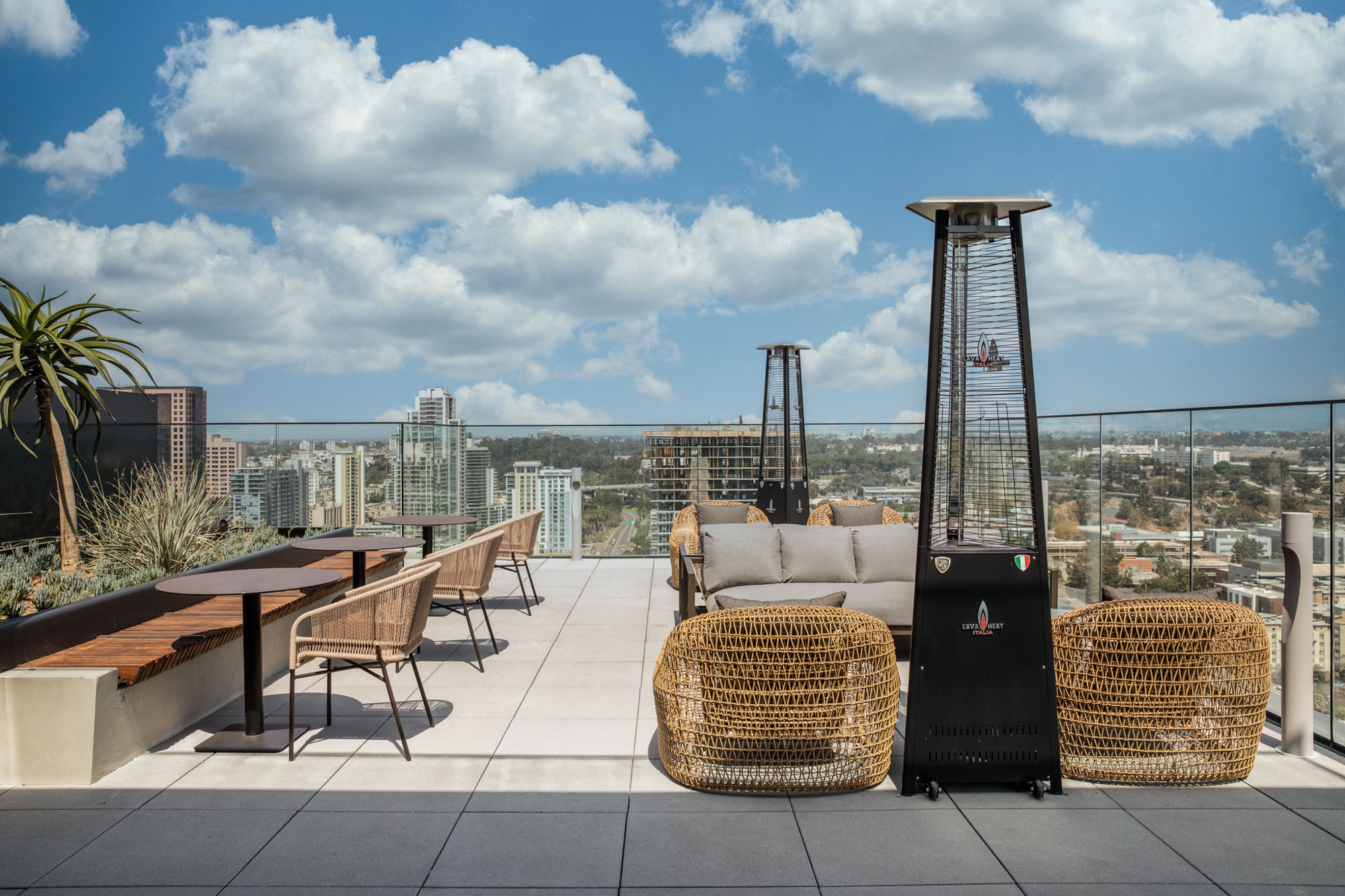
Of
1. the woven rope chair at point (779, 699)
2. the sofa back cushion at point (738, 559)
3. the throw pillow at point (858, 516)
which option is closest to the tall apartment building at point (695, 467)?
the throw pillow at point (858, 516)

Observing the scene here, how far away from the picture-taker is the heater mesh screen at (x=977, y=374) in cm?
289

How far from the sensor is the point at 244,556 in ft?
17.1

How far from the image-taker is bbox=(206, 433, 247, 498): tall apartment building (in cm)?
780

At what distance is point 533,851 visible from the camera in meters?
2.45

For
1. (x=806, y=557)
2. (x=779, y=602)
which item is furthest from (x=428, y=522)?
(x=779, y=602)

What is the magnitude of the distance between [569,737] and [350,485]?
17.7 feet

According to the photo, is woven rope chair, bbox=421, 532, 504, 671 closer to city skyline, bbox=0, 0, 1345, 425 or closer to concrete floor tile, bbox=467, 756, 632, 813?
concrete floor tile, bbox=467, 756, 632, 813

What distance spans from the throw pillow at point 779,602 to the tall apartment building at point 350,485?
518cm

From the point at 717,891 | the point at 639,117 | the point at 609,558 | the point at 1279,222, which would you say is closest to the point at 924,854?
the point at 717,891

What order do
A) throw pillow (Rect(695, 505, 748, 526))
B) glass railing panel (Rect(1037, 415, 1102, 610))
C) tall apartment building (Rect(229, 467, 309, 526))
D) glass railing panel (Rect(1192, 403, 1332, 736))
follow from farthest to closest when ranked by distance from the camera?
tall apartment building (Rect(229, 467, 309, 526))
throw pillow (Rect(695, 505, 748, 526))
glass railing panel (Rect(1037, 415, 1102, 610))
glass railing panel (Rect(1192, 403, 1332, 736))

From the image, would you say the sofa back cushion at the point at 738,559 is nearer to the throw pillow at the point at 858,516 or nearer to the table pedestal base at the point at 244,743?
the throw pillow at the point at 858,516

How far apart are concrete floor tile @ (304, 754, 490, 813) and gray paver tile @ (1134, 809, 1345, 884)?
2.26 m

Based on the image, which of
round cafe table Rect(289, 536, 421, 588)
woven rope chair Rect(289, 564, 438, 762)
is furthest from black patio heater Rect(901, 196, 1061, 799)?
round cafe table Rect(289, 536, 421, 588)

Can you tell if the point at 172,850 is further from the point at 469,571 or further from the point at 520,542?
the point at 520,542
